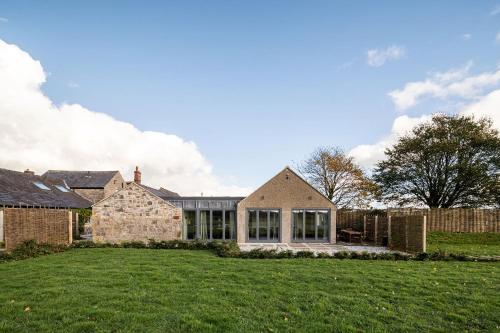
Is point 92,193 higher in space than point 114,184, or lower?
lower

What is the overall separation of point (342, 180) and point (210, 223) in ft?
58.8

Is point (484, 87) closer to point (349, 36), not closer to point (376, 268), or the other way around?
point (349, 36)

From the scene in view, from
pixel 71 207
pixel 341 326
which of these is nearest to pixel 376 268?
pixel 341 326

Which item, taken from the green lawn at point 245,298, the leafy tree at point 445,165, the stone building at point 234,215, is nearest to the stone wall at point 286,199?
the stone building at point 234,215

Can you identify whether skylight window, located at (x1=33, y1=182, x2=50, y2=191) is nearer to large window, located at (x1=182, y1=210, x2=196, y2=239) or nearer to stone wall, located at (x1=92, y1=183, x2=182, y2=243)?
stone wall, located at (x1=92, y1=183, x2=182, y2=243)

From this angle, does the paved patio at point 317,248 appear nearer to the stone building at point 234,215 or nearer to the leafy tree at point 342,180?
the stone building at point 234,215

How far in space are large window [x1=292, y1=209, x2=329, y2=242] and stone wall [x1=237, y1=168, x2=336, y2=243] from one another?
0.31 metres

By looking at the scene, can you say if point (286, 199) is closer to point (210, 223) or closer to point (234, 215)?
point (234, 215)

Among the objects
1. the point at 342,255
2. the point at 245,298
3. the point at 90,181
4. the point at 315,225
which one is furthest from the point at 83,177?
the point at 245,298

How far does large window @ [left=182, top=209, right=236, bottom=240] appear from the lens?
2125cm

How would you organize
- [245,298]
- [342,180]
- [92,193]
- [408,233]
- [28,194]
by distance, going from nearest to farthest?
1. [245,298]
2. [408,233]
3. [28,194]
4. [342,180]
5. [92,193]

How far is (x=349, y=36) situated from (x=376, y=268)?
11.9 metres

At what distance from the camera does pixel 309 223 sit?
21.1 m

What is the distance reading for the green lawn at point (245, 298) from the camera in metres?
5.82
